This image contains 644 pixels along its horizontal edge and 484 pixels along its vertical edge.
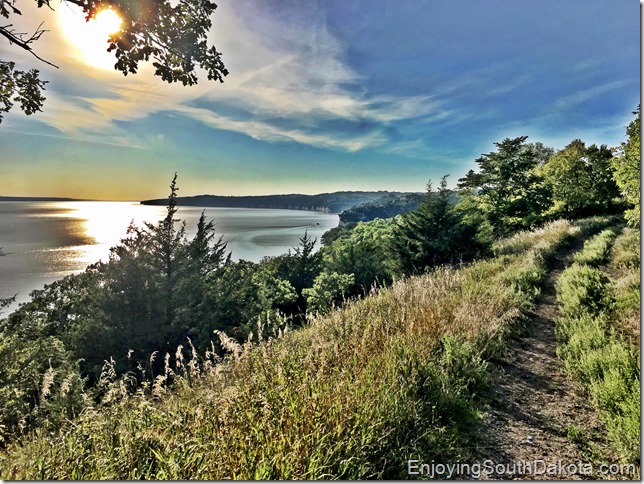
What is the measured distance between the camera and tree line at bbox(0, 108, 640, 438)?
45.5 ft

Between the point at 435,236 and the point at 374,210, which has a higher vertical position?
the point at 374,210

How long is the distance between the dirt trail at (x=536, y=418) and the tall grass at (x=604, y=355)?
131mm

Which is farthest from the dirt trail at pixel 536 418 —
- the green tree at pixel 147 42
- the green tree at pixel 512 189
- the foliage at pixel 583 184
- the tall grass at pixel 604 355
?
the foliage at pixel 583 184

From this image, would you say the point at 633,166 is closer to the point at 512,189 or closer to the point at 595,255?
the point at 595,255

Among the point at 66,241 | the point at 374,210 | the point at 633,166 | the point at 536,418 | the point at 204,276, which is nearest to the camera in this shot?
the point at 536,418

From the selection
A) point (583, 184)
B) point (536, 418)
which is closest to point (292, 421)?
point (536, 418)

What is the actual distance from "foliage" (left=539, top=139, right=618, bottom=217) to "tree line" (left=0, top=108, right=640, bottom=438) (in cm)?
9

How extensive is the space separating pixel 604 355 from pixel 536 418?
1372mm

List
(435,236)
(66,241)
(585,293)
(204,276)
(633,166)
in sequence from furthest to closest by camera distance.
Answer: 1. (66,241)
2. (204,276)
3. (435,236)
4. (633,166)
5. (585,293)

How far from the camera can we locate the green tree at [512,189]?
1014 inches

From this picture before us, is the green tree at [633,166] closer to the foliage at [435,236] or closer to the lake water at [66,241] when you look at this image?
the foliage at [435,236]

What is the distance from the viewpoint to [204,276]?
22.1 m

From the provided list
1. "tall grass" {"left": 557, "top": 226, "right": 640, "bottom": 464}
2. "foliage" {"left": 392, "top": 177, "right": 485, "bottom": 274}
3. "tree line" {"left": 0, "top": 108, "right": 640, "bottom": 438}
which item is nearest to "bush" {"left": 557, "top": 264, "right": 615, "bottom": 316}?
"tall grass" {"left": 557, "top": 226, "right": 640, "bottom": 464}

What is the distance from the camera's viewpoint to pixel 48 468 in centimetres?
207
